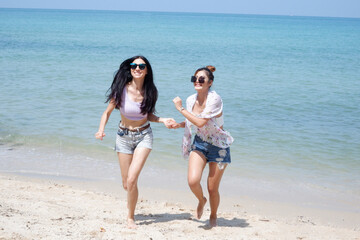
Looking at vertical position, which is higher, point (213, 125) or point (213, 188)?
point (213, 125)

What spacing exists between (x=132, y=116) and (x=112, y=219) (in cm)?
125

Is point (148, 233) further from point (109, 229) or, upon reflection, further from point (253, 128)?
point (253, 128)

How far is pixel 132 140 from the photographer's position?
16.7ft

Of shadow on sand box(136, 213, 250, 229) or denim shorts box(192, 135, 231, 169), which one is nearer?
denim shorts box(192, 135, 231, 169)

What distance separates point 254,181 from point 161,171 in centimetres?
156

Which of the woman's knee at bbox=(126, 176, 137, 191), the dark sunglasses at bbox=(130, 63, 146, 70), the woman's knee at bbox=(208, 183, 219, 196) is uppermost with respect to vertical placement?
the dark sunglasses at bbox=(130, 63, 146, 70)

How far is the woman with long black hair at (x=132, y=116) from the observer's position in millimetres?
5039

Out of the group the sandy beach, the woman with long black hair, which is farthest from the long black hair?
the sandy beach

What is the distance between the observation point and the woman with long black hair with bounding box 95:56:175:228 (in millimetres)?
5039

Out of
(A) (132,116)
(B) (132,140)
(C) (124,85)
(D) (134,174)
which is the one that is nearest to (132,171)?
(D) (134,174)

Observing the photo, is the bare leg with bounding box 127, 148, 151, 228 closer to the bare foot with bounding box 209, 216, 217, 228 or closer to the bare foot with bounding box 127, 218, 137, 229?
the bare foot with bounding box 127, 218, 137, 229

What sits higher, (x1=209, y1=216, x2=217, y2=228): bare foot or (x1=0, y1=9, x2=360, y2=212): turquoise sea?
(x1=209, y1=216, x2=217, y2=228): bare foot

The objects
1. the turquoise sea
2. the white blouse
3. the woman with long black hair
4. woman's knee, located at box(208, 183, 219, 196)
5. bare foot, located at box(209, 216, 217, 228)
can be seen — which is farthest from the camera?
the turquoise sea

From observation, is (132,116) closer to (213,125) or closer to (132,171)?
(132,171)
